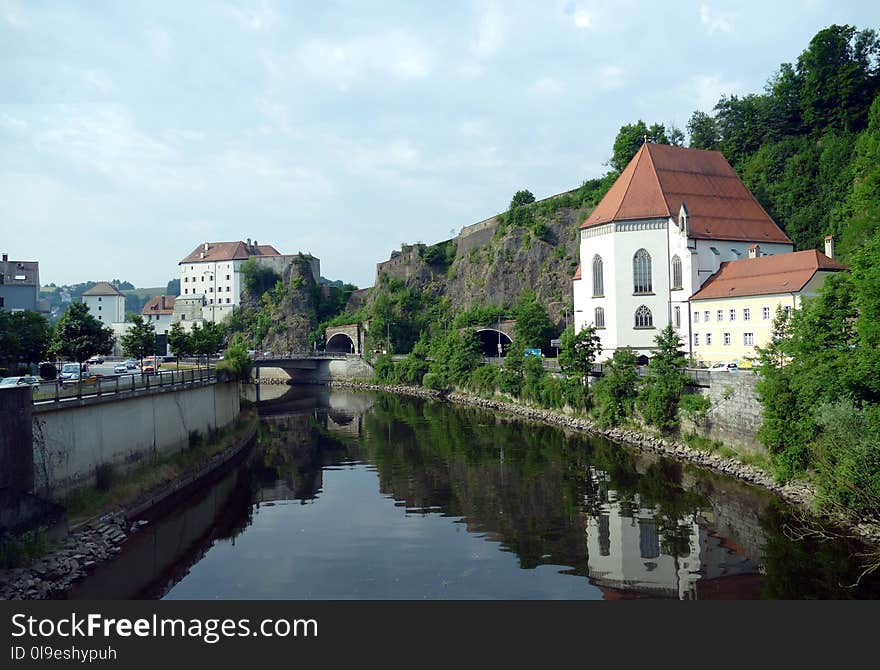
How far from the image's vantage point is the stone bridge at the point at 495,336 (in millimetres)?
80375

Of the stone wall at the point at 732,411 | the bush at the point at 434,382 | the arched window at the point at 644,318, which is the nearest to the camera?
the stone wall at the point at 732,411

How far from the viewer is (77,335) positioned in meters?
40.9

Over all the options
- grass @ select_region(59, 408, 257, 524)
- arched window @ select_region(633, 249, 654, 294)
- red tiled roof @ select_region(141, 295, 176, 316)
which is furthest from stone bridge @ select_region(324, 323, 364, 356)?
grass @ select_region(59, 408, 257, 524)

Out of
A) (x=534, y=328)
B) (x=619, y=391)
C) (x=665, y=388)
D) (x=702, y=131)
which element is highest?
(x=702, y=131)

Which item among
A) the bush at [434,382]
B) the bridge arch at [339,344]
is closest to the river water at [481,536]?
the bush at [434,382]

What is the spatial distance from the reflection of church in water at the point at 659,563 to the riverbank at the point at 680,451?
12.7ft

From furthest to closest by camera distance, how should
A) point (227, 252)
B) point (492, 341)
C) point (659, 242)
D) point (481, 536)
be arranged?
1. point (227, 252)
2. point (492, 341)
3. point (659, 242)
4. point (481, 536)

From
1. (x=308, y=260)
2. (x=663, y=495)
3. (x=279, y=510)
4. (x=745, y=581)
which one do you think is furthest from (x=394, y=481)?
(x=308, y=260)

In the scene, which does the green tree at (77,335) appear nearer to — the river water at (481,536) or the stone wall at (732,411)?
the river water at (481,536)

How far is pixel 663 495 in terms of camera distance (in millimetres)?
29906

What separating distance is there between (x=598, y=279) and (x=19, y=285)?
55.7 meters

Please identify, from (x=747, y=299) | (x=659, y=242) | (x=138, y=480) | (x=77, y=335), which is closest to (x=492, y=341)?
(x=659, y=242)

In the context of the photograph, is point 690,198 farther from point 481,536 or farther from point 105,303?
point 105,303

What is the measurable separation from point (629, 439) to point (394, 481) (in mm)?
15224
